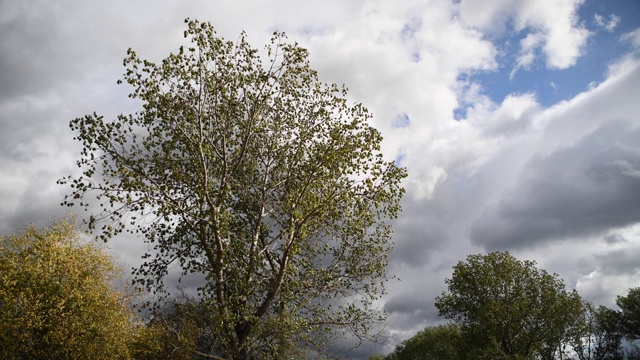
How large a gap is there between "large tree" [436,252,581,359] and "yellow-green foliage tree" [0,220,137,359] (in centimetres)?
3326

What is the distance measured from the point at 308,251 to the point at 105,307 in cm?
1687

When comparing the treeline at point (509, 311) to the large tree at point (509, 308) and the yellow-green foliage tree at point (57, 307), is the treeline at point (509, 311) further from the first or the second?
the yellow-green foliage tree at point (57, 307)

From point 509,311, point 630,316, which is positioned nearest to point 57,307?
point 509,311

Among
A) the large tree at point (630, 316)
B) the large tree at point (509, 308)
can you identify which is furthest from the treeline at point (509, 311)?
the large tree at point (630, 316)

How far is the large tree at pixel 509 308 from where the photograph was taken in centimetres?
4231

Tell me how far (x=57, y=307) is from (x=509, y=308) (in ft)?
131

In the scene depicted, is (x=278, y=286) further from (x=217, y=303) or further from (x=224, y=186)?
(x=224, y=186)

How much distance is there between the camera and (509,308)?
4250cm

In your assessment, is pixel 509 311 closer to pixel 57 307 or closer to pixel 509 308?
pixel 509 308

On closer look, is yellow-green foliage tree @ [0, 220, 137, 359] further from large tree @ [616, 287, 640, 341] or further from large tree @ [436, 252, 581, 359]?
large tree @ [616, 287, 640, 341]

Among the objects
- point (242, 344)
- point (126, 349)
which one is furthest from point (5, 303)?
point (242, 344)

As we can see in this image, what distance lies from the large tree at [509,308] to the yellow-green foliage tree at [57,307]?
33263 mm

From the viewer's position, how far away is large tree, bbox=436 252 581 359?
4231 centimetres

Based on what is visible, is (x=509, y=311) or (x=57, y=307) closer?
(x=57, y=307)
